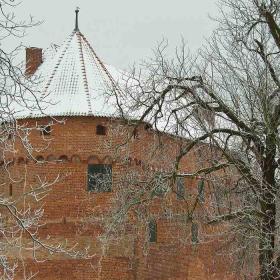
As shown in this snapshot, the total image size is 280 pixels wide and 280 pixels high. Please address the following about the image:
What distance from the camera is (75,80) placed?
2159 centimetres

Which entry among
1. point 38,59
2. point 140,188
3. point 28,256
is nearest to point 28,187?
point 28,256

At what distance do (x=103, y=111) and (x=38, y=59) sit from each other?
344 cm

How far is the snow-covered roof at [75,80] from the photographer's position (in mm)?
20719

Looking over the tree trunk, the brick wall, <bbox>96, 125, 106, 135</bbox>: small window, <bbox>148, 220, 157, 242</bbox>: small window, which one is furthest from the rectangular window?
the tree trunk

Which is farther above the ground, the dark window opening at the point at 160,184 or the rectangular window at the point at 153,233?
the dark window opening at the point at 160,184

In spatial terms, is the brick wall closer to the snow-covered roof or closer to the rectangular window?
the snow-covered roof

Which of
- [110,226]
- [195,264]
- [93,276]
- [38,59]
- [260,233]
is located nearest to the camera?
[260,233]

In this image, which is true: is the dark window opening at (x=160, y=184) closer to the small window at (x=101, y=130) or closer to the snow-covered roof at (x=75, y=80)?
the snow-covered roof at (x=75, y=80)

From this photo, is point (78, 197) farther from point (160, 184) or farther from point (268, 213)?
point (268, 213)

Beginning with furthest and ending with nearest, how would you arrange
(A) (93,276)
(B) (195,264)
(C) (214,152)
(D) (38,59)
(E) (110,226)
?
(B) (195,264)
(D) (38,59)
(A) (93,276)
(C) (214,152)
(E) (110,226)

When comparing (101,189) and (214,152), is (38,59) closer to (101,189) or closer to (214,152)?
(101,189)

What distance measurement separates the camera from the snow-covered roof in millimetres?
20719

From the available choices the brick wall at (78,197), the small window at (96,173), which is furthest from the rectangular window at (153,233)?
the small window at (96,173)

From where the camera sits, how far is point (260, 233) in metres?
11.9
